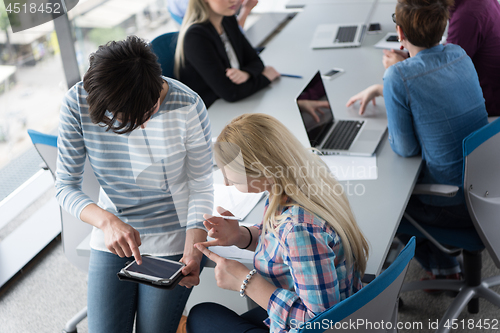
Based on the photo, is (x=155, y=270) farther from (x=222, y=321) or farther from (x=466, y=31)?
(x=466, y=31)

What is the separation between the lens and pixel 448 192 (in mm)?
1604

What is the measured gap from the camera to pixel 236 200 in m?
1.63

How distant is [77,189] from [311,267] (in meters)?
0.83

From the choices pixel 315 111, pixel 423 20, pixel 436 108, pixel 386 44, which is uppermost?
pixel 423 20

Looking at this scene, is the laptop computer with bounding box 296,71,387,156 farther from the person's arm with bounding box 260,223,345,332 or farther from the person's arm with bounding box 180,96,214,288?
the person's arm with bounding box 260,223,345,332

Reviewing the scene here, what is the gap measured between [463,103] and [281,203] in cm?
93

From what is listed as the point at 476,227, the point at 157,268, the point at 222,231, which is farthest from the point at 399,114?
the point at 157,268

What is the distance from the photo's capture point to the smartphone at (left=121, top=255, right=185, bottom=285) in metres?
1.27

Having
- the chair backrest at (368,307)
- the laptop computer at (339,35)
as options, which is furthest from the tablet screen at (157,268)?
the laptop computer at (339,35)

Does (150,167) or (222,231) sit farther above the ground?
(150,167)

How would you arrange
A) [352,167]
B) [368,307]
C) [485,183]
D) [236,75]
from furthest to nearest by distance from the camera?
1. [236,75]
2. [352,167]
3. [485,183]
4. [368,307]

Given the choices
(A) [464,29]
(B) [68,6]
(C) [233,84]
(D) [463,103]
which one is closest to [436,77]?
(D) [463,103]

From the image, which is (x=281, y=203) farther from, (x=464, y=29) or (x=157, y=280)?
(x=464, y=29)

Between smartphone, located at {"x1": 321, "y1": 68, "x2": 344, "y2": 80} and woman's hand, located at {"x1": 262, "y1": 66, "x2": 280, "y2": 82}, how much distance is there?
0.25 meters
